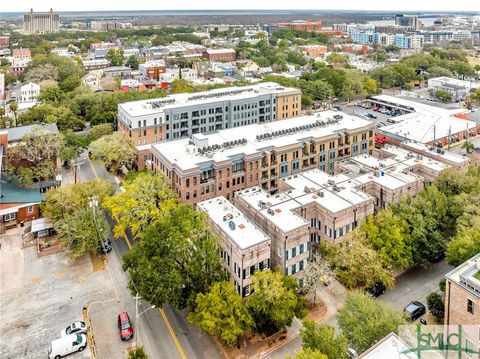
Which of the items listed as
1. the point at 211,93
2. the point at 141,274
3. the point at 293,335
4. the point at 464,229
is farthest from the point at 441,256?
the point at 211,93

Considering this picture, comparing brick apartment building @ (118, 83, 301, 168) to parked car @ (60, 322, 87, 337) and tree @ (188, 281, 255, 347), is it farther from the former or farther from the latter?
tree @ (188, 281, 255, 347)

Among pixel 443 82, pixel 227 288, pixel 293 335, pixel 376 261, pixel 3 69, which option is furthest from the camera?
pixel 3 69

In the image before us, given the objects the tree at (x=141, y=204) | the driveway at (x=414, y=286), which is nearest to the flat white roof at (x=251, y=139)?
the tree at (x=141, y=204)

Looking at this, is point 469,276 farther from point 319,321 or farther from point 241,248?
point 241,248

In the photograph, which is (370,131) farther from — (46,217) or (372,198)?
(46,217)

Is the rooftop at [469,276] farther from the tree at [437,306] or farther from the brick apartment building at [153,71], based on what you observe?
the brick apartment building at [153,71]

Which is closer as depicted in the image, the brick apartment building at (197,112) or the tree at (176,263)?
the tree at (176,263)
